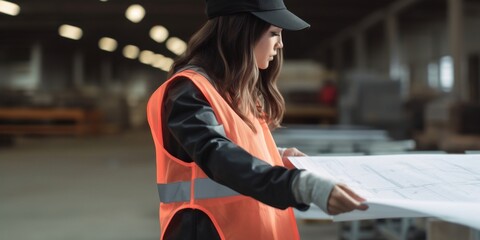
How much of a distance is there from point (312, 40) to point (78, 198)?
18.1 meters

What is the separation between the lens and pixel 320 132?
13.4ft

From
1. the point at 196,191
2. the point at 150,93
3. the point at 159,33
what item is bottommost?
the point at 196,191

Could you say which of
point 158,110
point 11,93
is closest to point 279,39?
point 158,110

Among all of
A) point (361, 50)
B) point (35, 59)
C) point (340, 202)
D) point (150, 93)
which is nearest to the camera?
point (340, 202)

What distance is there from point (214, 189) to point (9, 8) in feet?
14.8

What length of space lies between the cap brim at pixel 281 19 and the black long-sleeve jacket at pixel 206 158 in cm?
21

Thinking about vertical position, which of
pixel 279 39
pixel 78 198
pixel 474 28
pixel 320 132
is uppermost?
pixel 474 28

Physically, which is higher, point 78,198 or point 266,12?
point 266,12

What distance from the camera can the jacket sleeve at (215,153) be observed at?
990mm

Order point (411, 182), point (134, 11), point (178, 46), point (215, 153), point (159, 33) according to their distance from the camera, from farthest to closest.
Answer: point (159, 33), point (178, 46), point (134, 11), point (411, 182), point (215, 153)

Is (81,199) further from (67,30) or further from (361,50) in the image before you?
(361,50)

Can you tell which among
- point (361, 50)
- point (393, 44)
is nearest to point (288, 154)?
point (393, 44)

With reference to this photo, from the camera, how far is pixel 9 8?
5.04 metres

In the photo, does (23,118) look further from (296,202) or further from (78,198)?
(296,202)
